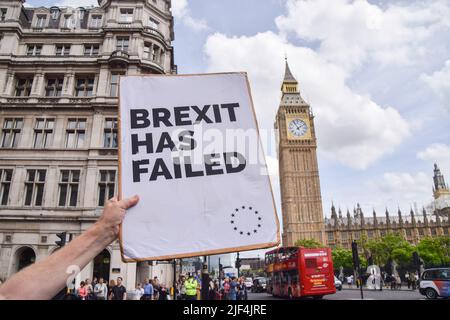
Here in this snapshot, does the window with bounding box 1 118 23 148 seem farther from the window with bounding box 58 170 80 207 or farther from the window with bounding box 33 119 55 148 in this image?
the window with bounding box 58 170 80 207

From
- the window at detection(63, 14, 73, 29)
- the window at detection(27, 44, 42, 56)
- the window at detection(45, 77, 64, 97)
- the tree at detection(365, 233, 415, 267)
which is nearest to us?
the window at detection(45, 77, 64, 97)

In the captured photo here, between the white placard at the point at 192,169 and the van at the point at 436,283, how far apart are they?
23.4 m

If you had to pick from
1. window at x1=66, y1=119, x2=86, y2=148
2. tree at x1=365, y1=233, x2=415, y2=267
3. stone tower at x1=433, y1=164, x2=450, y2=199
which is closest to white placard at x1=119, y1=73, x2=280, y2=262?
window at x1=66, y1=119, x2=86, y2=148

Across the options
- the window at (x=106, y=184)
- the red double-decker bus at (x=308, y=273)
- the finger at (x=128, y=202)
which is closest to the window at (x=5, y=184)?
the window at (x=106, y=184)

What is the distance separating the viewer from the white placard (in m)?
2.52

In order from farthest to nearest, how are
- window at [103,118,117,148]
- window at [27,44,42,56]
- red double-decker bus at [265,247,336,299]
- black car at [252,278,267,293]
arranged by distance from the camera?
black car at [252,278,267,293]
window at [27,44,42,56]
window at [103,118,117,148]
red double-decker bus at [265,247,336,299]

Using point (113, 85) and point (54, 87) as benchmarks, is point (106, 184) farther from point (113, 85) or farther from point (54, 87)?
point (54, 87)

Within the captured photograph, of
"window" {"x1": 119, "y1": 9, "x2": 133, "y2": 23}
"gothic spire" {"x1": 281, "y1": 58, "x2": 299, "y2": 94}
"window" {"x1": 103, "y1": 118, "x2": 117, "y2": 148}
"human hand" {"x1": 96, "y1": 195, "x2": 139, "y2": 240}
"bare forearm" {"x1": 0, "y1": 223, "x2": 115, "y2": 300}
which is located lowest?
"bare forearm" {"x1": 0, "y1": 223, "x2": 115, "y2": 300}

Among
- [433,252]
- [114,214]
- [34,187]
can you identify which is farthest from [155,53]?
[433,252]

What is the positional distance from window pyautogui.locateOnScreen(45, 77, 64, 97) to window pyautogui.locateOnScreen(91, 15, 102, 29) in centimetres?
564

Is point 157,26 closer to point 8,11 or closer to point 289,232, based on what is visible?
point 8,11

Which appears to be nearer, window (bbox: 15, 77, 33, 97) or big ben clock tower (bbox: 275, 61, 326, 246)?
window (bbox: 15, 77, 33, 97)

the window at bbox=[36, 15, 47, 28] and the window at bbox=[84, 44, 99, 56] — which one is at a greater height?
the window at bbox=[36, 15, 47, 28]

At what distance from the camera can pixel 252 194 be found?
108 inches
